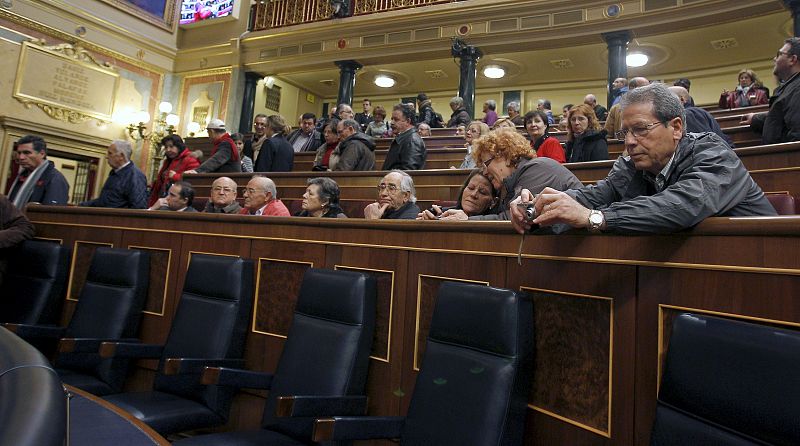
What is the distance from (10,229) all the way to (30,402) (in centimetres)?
294

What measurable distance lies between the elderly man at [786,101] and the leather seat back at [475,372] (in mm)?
1928

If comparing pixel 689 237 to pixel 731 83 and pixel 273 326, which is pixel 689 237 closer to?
pixel 273 326

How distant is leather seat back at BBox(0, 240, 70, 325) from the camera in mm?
2518

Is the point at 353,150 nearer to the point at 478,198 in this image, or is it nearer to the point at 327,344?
the point at 478,198

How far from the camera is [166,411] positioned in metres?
1.72

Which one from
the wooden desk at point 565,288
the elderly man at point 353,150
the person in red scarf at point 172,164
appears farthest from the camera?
→ the person in red scarf at point 172,164

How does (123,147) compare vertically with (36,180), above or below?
above

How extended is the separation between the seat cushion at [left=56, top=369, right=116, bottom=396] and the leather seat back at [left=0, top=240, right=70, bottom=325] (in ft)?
1.72

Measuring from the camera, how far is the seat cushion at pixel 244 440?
1.45 m

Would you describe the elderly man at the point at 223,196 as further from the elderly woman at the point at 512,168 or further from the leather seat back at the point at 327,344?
the elderly woman at the point at 512,168

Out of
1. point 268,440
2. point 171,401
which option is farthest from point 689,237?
point 171,401

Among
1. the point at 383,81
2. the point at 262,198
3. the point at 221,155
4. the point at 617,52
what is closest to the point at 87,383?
the point at 262,198

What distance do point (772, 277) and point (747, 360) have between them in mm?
238

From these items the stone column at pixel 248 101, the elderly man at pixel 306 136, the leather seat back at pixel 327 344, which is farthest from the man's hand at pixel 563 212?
the stone column at pixel 248 101
